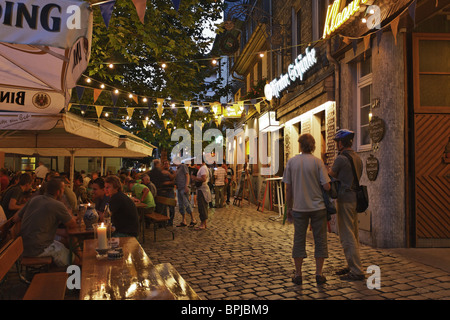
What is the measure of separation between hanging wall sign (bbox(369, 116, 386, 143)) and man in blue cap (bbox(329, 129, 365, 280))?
8.02 feet

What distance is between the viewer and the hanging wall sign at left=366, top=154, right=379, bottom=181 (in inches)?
335

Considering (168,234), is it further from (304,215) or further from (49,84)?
(49,84)

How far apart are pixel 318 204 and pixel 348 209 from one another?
1.52ft

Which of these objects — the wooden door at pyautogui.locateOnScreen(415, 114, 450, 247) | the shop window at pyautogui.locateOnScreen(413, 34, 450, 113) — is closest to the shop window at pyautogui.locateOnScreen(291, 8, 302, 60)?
the shop window at pyautogui.locateOnScreen(413, 34, 450, 113)

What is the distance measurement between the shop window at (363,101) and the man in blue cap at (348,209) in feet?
11.8

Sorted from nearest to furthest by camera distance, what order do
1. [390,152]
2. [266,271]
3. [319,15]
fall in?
[266,271] < [390,152] < [319,15]

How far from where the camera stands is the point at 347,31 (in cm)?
963

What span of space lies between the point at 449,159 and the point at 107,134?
6.70 meters

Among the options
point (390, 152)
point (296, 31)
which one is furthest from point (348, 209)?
point (296, 31)

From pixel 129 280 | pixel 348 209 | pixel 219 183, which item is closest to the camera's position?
pixel 129 280

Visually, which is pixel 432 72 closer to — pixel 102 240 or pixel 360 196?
pixel 360 196

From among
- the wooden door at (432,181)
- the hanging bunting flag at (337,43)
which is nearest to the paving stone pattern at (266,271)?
the wooden door at (432,181)

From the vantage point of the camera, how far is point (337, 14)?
32.2 ft

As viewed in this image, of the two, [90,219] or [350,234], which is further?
[90,219]
